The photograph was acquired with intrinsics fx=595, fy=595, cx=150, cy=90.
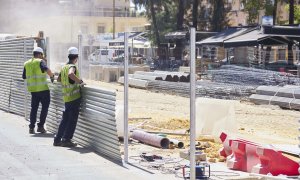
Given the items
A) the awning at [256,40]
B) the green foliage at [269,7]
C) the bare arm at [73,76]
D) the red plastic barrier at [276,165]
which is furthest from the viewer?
the green foliage at [269,7]

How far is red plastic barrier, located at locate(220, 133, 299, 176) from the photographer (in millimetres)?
7840

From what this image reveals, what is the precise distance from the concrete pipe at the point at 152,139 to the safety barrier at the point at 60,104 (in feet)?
3.64

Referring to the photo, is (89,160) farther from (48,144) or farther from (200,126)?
(200,126)

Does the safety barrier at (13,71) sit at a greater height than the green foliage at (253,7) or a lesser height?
lesser

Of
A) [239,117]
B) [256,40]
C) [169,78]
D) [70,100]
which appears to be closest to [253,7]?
[256,40]

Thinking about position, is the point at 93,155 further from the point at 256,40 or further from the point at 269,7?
the point at 269,7

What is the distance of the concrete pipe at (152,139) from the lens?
1046 cm

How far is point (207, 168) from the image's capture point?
8539 millimetres

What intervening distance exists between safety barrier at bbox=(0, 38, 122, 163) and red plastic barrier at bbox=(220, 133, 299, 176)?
175cm

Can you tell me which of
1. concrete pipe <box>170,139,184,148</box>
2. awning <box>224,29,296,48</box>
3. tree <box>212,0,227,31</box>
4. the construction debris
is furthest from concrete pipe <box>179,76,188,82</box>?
tree <box>212,0,227,31</box>

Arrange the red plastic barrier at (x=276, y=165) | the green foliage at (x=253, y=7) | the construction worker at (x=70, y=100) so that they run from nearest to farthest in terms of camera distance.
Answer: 1. the red plastic barrier at (x=276, y=165)
2. the construction worker at (x=70, y=100)
3. the green foliage at (x=253, y=7)

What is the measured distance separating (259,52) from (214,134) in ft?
77.0

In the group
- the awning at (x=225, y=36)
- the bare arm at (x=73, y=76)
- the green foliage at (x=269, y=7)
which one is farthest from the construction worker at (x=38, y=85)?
the green foliage at (x=269, y=7)

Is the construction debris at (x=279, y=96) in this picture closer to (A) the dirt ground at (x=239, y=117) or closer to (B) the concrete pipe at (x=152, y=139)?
(A) the dirt ground at (x=239, y=117)
